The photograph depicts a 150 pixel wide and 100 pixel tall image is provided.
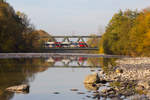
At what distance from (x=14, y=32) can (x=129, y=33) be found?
34650 millimetres

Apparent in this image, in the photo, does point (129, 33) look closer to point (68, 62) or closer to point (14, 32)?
point (68, 62)

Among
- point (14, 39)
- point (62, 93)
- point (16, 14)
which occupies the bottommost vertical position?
point (62, 93)

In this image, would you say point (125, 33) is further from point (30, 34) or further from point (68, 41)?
point (68, 41)

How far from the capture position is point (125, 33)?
65688mm

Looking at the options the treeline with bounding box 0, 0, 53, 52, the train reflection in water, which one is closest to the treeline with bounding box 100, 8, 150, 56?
the train reflection in water

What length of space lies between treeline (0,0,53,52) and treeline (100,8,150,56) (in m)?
26.4

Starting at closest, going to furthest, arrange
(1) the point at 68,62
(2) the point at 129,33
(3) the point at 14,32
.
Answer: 1. (1) the point at 68,62
2. (2) the point at 129,33
3. (3) the point at 14,32

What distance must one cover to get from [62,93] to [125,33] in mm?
52377

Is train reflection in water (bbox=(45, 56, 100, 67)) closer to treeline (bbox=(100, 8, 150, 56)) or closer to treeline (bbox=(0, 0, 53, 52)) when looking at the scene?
treeline (bbox=(100, 8, 150, 56))

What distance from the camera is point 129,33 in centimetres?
6238

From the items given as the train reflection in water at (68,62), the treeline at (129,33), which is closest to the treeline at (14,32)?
the train reflection in water at (68,62)

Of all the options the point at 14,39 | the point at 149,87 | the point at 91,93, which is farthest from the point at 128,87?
the point at 14,39

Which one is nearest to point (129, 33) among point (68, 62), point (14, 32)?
point (68, 62)

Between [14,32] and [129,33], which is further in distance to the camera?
[14,32]
